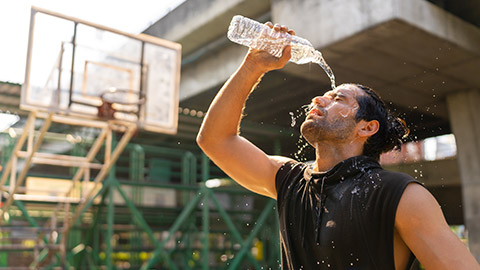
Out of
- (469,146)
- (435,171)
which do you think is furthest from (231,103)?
(435,171)

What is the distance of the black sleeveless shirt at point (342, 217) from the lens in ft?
4.69

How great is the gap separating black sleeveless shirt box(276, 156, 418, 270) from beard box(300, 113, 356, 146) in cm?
12

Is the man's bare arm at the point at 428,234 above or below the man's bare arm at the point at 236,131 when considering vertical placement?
below

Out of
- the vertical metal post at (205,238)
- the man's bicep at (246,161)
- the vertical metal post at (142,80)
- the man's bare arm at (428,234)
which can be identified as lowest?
the vertical metal post at (205,238)

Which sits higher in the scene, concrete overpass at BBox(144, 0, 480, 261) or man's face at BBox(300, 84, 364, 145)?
concrete overpass at BBox(144, 0, 480, 261)

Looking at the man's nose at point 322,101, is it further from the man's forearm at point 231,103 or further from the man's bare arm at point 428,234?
the man's bare arm at point 428,234

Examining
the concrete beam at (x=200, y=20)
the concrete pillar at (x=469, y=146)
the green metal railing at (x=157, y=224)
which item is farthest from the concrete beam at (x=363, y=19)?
the green metal railing at (x=157, y=224)

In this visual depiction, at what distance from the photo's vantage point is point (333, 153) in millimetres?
1747

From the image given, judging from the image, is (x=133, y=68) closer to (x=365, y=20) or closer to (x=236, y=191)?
(x=365, y=20)

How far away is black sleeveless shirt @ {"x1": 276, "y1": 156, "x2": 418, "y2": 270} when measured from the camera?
4.69 ft

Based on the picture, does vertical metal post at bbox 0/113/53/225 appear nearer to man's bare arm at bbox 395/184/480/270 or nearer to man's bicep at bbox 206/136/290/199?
man's bicep at bbox 206/136/290/199

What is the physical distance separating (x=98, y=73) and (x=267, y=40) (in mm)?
5339

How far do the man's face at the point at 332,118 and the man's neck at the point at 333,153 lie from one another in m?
0.03

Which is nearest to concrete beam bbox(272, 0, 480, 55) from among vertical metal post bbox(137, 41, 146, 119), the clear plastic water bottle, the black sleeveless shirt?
vertical metal post bbox(137, 41, 146, 119)
